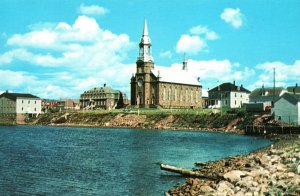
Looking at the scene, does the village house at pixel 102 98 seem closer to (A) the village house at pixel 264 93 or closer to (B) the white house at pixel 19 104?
(B) the white house at pixel 19 104

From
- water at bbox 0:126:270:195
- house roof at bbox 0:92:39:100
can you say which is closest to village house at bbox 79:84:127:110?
house roof at bbox 0:92:39:100

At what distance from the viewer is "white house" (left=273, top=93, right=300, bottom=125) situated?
257 ft

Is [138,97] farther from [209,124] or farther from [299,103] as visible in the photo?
[299,103]

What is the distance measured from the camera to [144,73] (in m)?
135

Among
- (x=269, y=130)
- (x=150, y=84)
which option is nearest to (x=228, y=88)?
(x=150, y=84)

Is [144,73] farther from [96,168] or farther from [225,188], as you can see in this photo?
[225,188]

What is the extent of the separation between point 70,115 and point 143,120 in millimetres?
Answer: 34821

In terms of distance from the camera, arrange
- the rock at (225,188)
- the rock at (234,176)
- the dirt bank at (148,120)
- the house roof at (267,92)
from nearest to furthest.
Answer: the rock at (225,188) < the rock at (234,176) < the dirt bank at (148,120) < the house roof at (267,92)

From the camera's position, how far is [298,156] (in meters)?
29.4

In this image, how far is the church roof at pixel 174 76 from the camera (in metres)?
138

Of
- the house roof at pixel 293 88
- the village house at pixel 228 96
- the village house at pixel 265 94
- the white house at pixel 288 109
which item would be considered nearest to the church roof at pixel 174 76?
the village house at pixel 228 96

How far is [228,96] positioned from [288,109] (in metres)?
57.1

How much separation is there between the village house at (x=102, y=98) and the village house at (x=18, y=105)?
86.2ft

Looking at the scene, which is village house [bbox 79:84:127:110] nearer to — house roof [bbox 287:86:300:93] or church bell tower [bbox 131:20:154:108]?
church bell tower [bbox 131:20:154:108]
